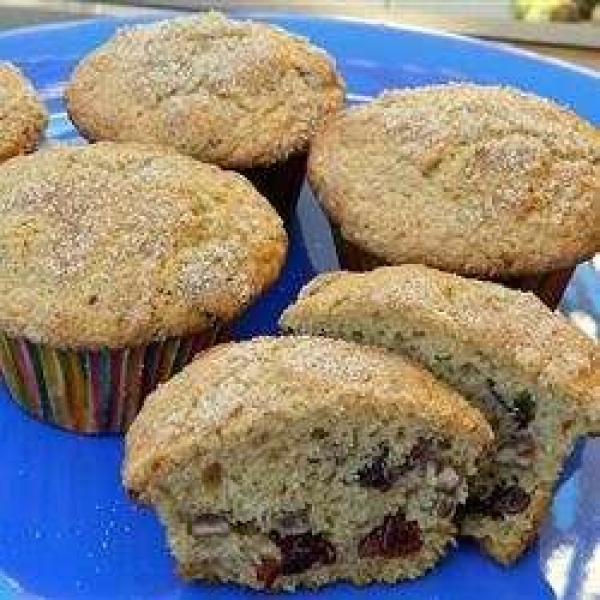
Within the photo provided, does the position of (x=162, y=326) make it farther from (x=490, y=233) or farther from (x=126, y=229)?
(x=490, y=233)

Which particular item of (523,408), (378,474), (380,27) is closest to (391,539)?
(378,474)

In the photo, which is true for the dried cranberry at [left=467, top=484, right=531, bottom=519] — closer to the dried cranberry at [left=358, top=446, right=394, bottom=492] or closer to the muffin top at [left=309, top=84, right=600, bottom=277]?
the dried cranberry at [left=358, top=446, right=394, bottom=492]

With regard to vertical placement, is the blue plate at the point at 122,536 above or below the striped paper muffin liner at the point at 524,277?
below

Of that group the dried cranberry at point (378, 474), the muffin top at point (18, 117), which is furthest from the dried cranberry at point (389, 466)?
the muffin top at point (18, 117)

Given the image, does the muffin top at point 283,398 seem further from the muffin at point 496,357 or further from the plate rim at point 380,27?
the plate rim at point 380,27

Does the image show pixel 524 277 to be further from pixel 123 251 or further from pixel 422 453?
pixel 123 251
